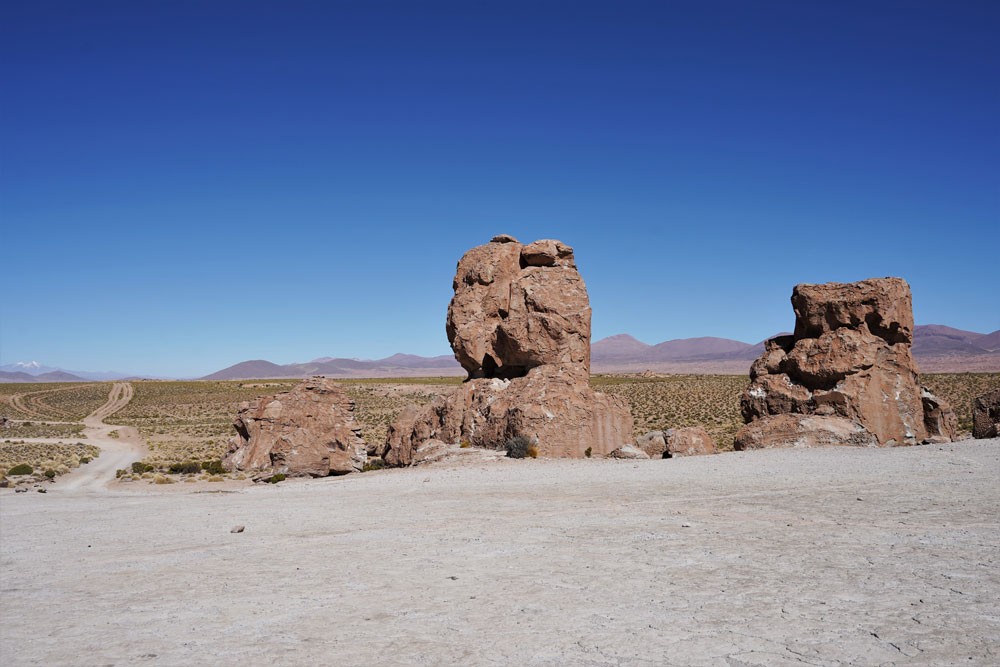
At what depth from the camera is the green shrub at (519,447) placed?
1848 cm

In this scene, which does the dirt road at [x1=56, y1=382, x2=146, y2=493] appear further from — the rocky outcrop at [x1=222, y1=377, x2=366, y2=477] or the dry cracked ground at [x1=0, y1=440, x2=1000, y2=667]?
the dry cracked ground at [x1=0, y1=440, x2=1000, y2=667]

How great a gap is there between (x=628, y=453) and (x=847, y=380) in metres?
6.48

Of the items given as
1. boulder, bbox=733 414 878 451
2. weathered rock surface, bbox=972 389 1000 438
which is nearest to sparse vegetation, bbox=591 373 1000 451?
boulder, bbox=733 414 878 451

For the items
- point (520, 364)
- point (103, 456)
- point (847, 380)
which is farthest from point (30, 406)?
point (847, 380)

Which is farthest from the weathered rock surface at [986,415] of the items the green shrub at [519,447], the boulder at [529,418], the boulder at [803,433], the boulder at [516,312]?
the green shrub at [519,447]

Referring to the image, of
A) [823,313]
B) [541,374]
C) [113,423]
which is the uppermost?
[823,313]

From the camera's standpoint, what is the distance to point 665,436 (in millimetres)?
20734

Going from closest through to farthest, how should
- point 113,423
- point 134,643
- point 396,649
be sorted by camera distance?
point 396,649 < point 134,643 < point 113,423

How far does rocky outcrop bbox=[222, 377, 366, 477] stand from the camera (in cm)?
2151

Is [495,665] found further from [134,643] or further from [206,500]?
[206,500]

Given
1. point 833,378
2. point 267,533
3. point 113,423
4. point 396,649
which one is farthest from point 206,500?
point 113,423

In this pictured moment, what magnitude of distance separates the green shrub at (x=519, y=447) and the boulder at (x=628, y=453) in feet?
6.94

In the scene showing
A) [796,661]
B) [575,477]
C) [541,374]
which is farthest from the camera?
[541,374]

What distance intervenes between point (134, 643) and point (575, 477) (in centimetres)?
1031
